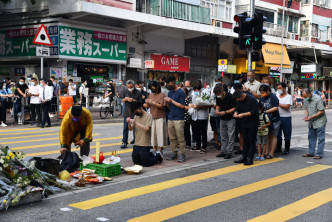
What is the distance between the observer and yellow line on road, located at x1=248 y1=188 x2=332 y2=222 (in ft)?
17.0

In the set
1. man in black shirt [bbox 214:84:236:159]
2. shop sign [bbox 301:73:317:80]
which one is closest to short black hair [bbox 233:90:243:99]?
man in black shirt [bbox 214:84:236:159]

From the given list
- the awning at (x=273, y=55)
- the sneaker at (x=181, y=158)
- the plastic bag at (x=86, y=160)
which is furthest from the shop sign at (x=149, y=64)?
the plastic bag at (x=86, y=160)

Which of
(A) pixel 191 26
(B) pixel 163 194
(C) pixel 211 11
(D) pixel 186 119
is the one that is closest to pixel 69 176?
(B) pixel 163 194

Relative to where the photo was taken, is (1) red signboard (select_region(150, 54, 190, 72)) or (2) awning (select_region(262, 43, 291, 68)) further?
(2) awning (select_region(262, 43, 291, 68))

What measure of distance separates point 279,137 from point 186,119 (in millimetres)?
2480

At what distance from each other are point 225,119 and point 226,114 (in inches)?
5.2

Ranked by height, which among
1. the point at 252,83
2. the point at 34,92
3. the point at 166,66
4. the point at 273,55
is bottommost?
the point at 34,92

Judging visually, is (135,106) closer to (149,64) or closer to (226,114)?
(226,114)

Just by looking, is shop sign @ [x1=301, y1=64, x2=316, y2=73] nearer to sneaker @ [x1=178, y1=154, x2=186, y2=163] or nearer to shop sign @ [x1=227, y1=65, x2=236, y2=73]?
shop sign @ [x1=227, y1=65, x2=236, y2=73]

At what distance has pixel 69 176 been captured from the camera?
270 inches

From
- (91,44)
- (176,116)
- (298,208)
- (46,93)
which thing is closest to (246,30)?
(176,116)

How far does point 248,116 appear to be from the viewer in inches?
331

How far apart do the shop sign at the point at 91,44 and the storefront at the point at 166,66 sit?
2155mm

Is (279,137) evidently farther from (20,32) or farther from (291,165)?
(20,32)
